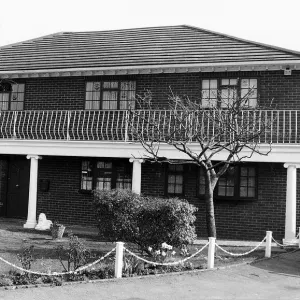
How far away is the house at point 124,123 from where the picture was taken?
1546cm

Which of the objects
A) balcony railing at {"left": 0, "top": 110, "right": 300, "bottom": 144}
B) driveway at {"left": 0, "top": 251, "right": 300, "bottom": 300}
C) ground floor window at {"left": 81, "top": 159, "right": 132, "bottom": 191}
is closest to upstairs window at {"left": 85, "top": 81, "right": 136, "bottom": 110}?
balcony railing at {"left": 0, "top": 110, "right": 300, "bottom": 144}

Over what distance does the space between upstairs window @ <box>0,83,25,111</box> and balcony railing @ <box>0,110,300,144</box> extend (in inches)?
16.2

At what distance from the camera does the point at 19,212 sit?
18547 millimetres

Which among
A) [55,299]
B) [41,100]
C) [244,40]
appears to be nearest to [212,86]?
[244,40]

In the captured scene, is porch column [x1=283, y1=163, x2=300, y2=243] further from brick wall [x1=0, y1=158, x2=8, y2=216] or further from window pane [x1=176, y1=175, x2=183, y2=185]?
brick wall [x1=0, y1=158, x2=8, y2=216]

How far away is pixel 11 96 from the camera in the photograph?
61.1 ft

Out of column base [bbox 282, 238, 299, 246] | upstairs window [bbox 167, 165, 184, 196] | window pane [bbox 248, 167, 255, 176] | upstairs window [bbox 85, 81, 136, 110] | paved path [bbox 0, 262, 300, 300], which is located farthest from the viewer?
upstairs window [bbox 85, 81, 136, 110]

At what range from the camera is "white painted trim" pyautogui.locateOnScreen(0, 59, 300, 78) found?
50.8 ft

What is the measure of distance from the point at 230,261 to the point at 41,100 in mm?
9776

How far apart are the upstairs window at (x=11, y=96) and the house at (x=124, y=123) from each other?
4 cm

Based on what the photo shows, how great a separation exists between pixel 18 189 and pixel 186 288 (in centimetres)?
1114

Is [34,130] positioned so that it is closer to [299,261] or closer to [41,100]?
[41,100]

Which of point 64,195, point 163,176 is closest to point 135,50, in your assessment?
point 163,176

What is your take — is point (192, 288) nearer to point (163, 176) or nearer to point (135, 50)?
point (163, 176)
